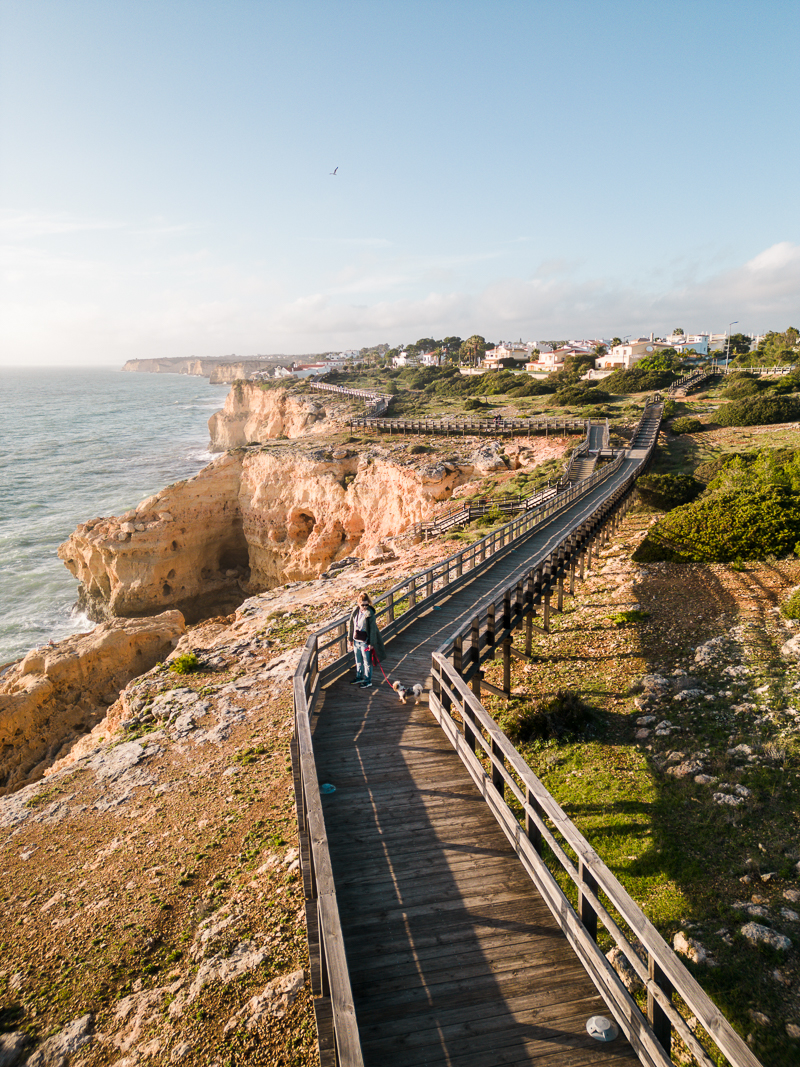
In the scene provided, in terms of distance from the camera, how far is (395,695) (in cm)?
1135

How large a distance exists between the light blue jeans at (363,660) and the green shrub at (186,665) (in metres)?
9.88

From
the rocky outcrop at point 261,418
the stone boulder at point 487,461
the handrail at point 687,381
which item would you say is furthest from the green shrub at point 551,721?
the handrail at point 687,381

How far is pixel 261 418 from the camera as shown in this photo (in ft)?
270

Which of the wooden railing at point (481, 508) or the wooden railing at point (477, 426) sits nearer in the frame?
the wooden railing at point (481, 508)

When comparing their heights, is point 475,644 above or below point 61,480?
above

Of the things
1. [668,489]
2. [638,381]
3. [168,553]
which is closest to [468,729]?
[668,489]

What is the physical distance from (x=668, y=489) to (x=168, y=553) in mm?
34925

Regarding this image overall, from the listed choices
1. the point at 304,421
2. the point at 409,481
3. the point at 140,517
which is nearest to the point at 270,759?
the point at 409,481

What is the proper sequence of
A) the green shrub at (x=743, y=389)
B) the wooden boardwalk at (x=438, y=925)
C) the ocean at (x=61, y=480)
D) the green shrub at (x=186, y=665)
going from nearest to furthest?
1. the wooden boardwalk at (x=438, y=925)
2. the green shrub at (x=186, y=665)
3. the ocean at (x=61, y=480)
4. the green shrub at (x=743, y=389)

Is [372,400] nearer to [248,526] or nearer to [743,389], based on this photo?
[248,526]

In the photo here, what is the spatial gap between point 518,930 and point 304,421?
65654mm

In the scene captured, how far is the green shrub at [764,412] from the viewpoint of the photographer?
45.0 metres

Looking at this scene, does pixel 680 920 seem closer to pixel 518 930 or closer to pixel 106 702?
pixel 518 930

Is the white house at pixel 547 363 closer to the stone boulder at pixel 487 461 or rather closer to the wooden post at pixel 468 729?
the stone boulder at pixel 487 461
